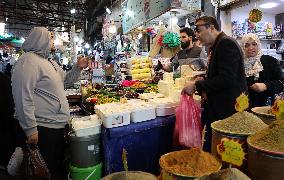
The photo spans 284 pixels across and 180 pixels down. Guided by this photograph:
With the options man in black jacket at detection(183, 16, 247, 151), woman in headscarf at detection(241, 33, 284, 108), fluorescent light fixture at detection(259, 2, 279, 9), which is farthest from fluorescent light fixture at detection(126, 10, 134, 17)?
man in black jacket at detection(183, 16, 247, 151)

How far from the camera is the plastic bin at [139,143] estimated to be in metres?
2.98

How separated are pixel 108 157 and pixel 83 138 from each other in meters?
0.34

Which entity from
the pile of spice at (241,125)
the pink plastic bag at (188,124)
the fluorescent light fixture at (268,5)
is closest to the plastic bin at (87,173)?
the pink plastic bag at (188,124)

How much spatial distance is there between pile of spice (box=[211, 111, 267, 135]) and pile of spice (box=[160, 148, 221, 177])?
0.82 feet

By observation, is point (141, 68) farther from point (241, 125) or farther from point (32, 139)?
point (241, 125)

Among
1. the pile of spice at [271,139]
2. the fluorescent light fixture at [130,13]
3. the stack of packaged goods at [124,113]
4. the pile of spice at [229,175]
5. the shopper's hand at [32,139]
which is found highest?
the fluorescent light fixture at [130,13]

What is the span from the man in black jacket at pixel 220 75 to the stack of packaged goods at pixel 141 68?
3.42 metres

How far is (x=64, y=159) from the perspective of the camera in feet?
11.6

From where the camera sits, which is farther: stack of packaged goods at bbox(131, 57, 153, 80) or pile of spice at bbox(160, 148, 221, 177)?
stack of packaged goods at bbox(131, 57, 153, 80)

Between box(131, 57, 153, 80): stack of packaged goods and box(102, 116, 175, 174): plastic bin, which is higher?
box(131, 57, 153, 80): stack of packaged goods

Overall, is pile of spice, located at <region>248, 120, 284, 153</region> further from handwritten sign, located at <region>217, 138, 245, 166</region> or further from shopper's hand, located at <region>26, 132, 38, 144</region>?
shopper's hand, located at <region>26, 132, 38, 144</region>

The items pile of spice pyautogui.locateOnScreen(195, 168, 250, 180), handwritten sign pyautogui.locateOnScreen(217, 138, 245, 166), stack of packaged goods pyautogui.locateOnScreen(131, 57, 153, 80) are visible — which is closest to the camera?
pile of spice pyautogui.locateOnScreen(195, 168, 250, 180)

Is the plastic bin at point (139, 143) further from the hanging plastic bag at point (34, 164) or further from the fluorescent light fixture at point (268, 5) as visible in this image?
the fluorescent light fixture at point (268, 5)

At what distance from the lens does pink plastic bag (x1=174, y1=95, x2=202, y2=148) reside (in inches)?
113
